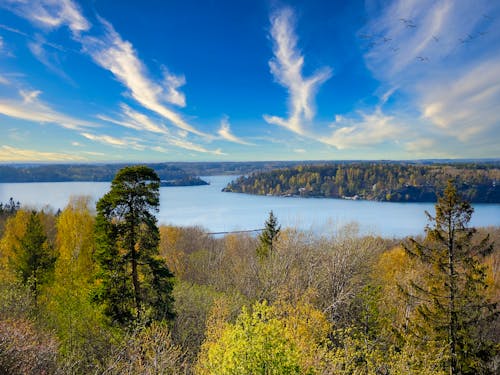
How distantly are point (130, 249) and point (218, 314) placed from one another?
4083 millimetres

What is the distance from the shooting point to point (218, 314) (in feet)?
43.1

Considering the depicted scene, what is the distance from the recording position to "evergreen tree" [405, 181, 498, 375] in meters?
11.7

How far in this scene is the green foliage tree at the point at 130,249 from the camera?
40.1ft

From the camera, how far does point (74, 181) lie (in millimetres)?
123688

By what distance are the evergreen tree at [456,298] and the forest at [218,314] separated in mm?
39

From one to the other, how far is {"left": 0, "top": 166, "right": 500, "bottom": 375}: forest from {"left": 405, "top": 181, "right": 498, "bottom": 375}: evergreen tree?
0.04 m

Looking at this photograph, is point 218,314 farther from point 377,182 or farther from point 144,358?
point 377,182

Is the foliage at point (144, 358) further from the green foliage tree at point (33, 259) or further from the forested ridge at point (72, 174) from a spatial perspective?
the forested ridge at point (72, 174)

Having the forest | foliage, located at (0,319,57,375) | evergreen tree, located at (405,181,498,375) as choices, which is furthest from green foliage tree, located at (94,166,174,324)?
evergreen tree, located at (405,181,498,375)

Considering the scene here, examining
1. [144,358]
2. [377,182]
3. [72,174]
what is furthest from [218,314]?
[72,174]

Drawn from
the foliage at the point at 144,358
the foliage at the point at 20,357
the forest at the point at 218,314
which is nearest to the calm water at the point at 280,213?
the forest at the point at 218,314

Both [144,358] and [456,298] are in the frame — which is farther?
[144,358]

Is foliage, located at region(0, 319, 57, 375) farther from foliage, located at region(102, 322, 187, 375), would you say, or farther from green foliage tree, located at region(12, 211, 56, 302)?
green foliage tree, located at region(12, 211, 56, 302)

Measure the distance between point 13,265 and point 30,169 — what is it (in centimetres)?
12750
